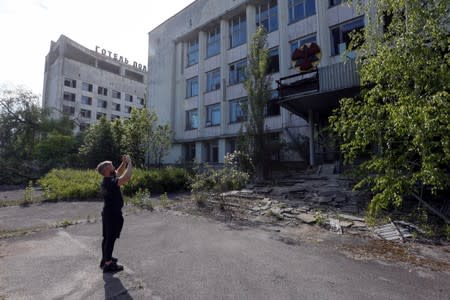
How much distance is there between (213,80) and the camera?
2236 cm

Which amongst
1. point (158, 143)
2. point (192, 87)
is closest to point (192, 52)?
point (192, 87)

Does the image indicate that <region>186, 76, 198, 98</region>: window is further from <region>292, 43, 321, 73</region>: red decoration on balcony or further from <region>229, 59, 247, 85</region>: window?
<region>292, 43, 321, 73</region>: red decoration on balcony

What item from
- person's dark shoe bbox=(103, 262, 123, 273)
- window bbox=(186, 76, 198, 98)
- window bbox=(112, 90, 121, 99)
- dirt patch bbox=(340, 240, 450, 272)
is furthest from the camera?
window bbox=(112, 90, 121, 99)

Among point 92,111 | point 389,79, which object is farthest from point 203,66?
point 92,111

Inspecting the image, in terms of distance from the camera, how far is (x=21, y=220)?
719cm

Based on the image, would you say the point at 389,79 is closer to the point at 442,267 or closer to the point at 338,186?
the point at 442,267

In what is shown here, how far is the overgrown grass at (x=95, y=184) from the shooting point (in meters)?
10.5

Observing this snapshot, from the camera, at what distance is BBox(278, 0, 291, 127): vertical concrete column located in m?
16.8

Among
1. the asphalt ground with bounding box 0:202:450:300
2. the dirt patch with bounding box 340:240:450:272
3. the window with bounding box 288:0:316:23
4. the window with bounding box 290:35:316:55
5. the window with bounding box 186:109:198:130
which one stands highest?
the window with bounding box 288:0:316:23

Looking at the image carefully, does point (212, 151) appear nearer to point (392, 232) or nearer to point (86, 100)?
point (392, 232)

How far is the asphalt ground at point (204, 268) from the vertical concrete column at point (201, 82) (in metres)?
17.0

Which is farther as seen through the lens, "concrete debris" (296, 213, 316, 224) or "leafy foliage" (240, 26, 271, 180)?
"leafy foliage" (240, 26, 271, 180)

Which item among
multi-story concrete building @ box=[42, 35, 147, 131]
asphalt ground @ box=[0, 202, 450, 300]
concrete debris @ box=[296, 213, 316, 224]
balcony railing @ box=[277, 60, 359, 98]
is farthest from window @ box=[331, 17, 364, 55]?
multi-story concrete building @ box=[42, 35, 147, 131]

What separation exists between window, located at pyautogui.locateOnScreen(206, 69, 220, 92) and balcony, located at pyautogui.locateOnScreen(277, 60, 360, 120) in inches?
431
